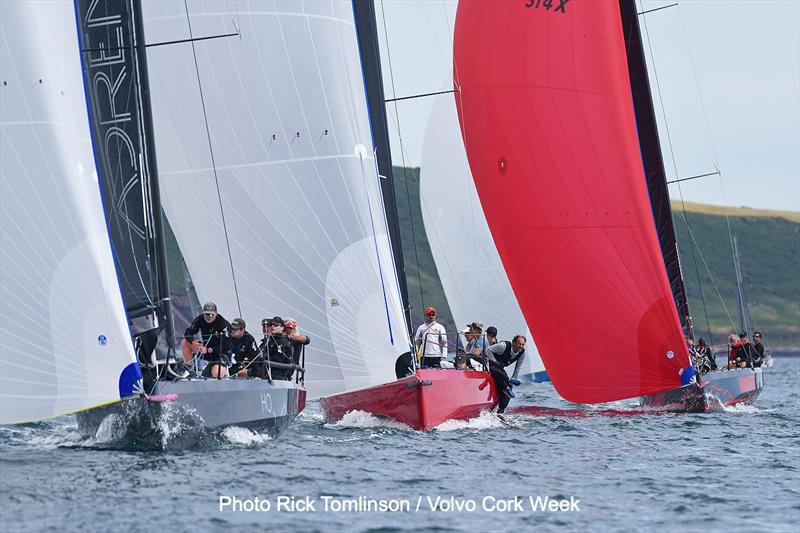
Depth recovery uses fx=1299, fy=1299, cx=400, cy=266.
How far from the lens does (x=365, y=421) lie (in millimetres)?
16156

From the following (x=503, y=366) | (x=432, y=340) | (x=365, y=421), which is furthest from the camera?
(x=503, y=366)

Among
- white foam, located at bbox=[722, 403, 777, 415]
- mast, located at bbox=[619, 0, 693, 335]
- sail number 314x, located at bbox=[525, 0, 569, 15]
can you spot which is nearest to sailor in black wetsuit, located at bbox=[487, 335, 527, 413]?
mast, located at bbox=[619, 0, 693, 335]

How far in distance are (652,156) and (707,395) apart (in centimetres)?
369

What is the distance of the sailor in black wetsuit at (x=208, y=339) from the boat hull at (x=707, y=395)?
7.50 m

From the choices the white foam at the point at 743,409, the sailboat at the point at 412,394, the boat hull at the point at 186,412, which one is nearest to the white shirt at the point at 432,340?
the sailboat at the point at 412,394

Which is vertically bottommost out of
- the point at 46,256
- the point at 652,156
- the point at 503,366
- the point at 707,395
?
the point at 707,395

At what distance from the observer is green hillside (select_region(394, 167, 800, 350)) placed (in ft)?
428

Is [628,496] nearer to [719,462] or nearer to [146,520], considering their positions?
[719,462]

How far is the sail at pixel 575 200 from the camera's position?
17.4 m

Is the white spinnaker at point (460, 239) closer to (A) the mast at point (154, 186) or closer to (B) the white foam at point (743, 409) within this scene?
(B) the white foam at point (743, 409)

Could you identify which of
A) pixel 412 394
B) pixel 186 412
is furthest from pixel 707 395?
pixel 186 412

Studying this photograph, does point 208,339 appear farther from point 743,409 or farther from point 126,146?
point 743,409

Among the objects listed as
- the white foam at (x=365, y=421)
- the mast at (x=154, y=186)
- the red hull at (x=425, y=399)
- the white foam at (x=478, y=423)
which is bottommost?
the white foam at (x=478, y=423)

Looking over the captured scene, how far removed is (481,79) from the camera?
18.4 metres
